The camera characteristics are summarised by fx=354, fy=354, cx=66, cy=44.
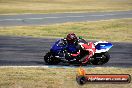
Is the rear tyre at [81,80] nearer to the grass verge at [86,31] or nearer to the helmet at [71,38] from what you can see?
the helmet at [71,38]

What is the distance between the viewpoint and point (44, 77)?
51.1 feet

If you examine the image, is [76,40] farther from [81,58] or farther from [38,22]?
[38,22]

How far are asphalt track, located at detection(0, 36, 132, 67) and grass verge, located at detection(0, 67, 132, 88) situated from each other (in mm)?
1624

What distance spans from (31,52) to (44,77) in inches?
276

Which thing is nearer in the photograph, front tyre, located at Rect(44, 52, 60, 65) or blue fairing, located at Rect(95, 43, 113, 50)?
front tyre, located at Rect(44, 52, 60, 65)

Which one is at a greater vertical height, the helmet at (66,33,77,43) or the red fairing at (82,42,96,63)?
the helmet at (66,33,77,43)

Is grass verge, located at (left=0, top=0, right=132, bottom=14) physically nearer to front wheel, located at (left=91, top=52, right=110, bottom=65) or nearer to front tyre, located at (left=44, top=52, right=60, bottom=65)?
front tyre, located at (left=44, top=52, right=60, bottom=65)

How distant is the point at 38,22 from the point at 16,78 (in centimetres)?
2644

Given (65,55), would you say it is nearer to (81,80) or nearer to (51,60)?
(51,60)

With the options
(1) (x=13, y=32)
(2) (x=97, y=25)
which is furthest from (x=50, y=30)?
(2) (x=97, y=25)

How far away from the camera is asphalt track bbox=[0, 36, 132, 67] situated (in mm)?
19391

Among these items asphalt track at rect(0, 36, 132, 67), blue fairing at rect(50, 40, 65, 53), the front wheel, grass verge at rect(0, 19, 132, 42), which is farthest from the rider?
grass verge at rect(0, 19, 132, 42)

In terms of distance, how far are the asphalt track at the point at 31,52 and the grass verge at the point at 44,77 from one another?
1624 millimetres

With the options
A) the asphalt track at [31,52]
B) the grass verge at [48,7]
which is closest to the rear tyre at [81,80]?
the asphalt track at [31,52]
